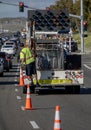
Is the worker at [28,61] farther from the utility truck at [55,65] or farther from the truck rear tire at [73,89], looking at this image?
the truck rear tire at [73,89]

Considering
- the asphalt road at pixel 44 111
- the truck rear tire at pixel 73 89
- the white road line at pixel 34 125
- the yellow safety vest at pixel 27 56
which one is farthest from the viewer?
the truck rear tire at pixel 73 89

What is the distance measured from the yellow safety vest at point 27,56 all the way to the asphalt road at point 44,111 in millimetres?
1381

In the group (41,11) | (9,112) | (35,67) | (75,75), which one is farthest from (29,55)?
(9,112)

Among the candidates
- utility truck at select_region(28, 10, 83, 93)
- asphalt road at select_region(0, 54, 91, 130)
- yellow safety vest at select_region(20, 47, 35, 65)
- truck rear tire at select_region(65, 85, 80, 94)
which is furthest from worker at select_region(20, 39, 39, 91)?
truck rear tire at select_region(65, 85, 80, 94)

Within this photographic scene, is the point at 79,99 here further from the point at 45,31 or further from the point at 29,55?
the point at 45,31

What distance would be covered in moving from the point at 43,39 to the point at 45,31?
2052 mm

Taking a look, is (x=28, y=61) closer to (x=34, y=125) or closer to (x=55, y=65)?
(x=55, y=65)

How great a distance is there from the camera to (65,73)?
23812mm

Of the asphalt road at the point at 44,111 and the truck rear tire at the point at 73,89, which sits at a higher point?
the asphalt road at the point at 44,111

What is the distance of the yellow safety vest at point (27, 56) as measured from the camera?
77.3 feet

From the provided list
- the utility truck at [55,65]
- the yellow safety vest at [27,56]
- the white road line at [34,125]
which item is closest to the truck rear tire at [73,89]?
the utility truck at [55,65]

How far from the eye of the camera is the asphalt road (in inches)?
566

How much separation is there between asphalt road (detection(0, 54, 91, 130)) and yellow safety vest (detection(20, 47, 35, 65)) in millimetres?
1381

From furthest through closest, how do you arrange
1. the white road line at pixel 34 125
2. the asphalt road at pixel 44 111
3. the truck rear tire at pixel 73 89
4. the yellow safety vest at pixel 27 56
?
1. the truck rear tire at pixel 73 89
2. the yellow safety vest at pixel 27 56
3. the asphalt road at pixel 44 111
4. the white road line at pixel 34 125
